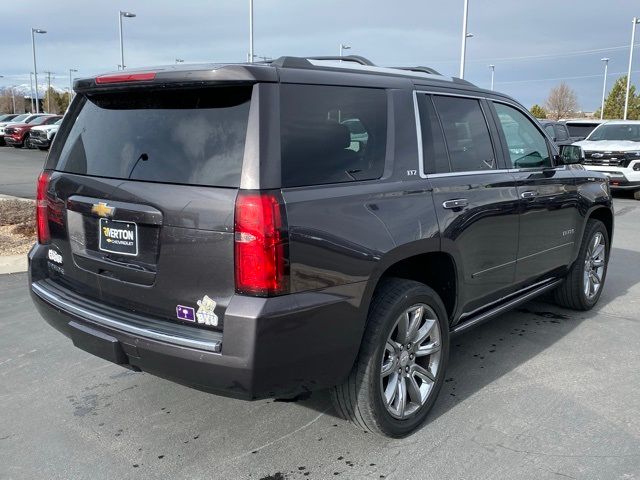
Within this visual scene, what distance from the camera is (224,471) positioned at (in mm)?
2910

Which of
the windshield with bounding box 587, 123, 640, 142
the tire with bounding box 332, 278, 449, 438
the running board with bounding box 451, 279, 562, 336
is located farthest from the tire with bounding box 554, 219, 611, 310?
the windshield with bounding box 587, 123, 640, 142

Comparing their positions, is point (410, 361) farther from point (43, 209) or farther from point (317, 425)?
point (43, 209)

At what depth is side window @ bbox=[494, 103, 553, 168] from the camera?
432 cm

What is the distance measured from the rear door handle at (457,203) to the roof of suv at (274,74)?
2.27 feet

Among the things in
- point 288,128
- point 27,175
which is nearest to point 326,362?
point 288,128

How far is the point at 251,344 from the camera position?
2.49 m

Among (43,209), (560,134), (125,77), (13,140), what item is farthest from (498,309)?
(13,140)

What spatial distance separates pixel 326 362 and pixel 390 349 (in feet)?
1.73

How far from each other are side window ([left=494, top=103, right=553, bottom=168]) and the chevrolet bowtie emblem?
273 cm

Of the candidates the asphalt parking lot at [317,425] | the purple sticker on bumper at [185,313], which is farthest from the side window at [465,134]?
the purple sticker on bumper at [185,313]

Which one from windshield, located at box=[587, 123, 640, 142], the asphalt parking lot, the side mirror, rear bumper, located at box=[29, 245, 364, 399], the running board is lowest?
the asphalt parking lot

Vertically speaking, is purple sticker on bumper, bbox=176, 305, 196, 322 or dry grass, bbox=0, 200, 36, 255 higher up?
purple sticker on bumper, bbox=176, 305, 196, 322

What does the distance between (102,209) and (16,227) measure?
638 centimetres

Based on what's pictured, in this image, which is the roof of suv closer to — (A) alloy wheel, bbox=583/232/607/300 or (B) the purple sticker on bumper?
(B) the purple sticker on bumper
